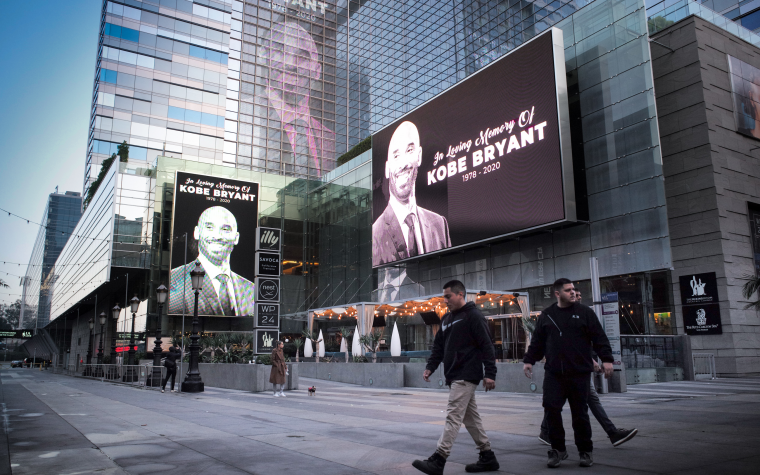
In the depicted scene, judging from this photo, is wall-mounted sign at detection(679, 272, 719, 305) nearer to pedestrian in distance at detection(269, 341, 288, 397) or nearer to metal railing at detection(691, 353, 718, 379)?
metal railing at detection(691, 353, 718, 379)

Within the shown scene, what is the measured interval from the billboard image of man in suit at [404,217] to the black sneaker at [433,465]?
88.5 ft

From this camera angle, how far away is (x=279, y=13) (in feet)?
255

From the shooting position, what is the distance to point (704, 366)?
79.9 feet

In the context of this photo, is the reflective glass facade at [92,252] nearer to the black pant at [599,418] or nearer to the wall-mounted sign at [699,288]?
the wall-mounted sign at [699,288]

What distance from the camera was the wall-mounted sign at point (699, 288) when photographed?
2503 cm

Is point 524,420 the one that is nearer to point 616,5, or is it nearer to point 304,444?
point 304,444

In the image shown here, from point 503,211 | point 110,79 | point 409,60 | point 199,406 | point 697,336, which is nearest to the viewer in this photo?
point 199,406

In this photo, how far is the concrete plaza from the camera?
5547 millimetres

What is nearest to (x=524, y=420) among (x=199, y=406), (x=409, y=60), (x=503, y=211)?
(x=199, y=406)

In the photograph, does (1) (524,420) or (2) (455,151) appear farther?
(2) (455,151)

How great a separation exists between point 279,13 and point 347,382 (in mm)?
65299

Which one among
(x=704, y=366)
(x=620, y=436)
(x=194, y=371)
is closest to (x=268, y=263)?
(x=194, y=371)

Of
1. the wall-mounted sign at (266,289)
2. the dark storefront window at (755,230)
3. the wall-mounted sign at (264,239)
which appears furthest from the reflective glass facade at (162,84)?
the dark storefront window at (755,230)

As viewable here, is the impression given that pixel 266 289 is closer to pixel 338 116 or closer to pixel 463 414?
pixel 463 414
